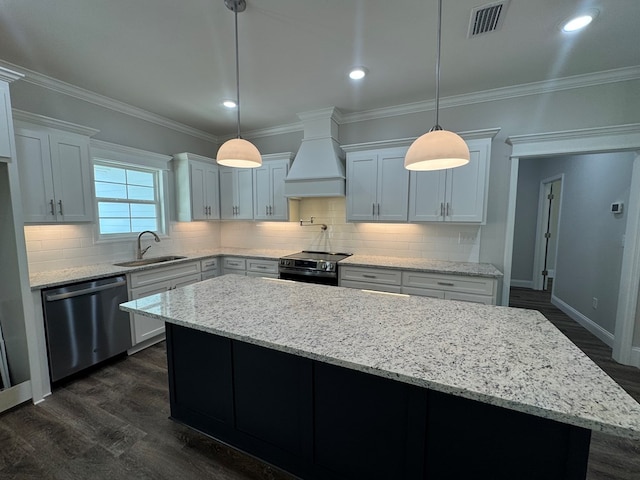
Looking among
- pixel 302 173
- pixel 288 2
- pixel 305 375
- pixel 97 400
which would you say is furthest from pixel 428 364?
pixel 302 173

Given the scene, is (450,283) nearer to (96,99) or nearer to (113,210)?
(113,210)

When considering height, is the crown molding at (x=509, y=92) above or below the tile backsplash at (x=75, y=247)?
above

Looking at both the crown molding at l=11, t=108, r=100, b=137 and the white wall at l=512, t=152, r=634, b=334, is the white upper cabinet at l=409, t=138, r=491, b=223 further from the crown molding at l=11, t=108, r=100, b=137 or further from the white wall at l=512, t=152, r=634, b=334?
the crown molding at l=11, t=108, r=100, b=137

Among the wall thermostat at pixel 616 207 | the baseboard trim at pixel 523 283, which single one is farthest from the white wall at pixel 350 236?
the baseboard trim at pixel 523 283

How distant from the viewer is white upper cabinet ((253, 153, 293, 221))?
3.89 m

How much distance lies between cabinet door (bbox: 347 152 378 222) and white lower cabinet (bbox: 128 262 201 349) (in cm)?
225

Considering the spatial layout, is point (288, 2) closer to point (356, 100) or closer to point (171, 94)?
point (356, 100)

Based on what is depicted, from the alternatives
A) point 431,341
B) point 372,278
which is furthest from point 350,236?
point 431,341

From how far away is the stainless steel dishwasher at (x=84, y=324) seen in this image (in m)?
2.35

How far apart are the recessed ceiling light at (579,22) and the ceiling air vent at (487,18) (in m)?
0.46

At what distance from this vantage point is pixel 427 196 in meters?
3.13

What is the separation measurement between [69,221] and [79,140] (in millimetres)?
795

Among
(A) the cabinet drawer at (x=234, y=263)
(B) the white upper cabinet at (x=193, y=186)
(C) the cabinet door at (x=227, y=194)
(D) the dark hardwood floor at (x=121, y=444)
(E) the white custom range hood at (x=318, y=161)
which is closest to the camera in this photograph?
(D) the dark hardwood floor at (x=121, y=444)

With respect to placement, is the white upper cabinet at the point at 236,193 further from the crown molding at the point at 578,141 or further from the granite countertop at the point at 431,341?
the crown molding at the point at 578,141
